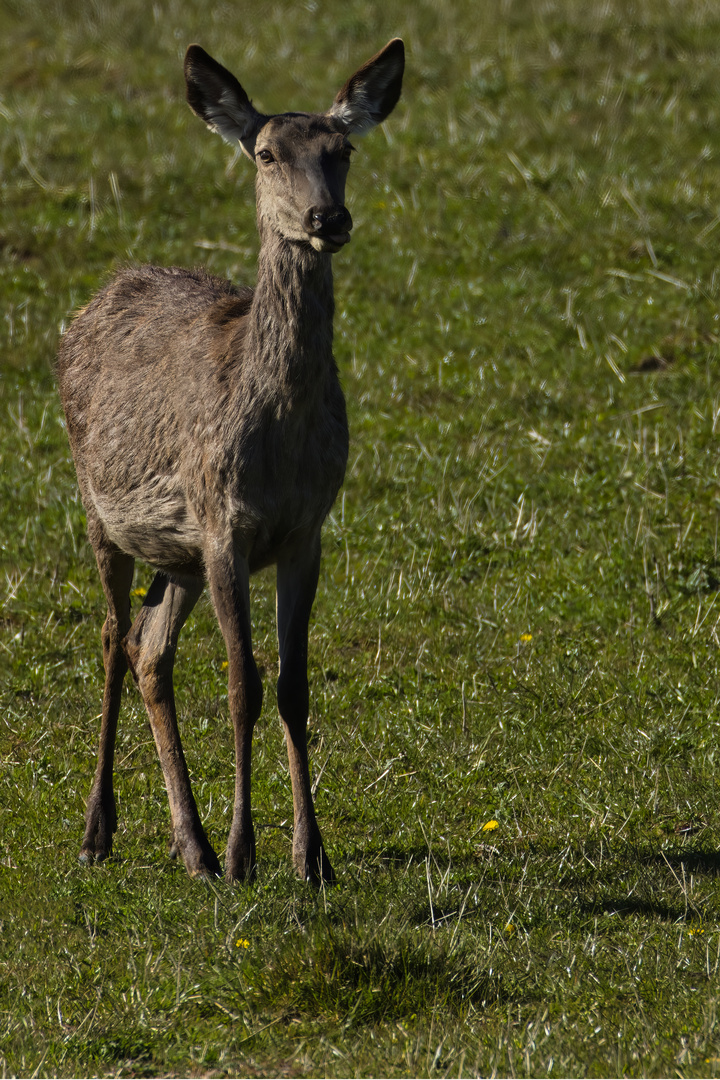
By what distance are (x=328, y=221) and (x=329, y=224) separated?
14mm

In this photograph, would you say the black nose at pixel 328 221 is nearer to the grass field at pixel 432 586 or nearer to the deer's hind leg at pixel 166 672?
the deer's hind leg at pixel 166 672

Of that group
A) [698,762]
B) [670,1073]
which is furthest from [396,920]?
[698,762]

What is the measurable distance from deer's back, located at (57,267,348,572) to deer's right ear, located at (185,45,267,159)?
81cm

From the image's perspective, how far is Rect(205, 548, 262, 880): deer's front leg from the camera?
569 cm

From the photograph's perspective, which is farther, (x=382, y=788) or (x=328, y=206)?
(x=382, y=788)

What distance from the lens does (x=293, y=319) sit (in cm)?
567

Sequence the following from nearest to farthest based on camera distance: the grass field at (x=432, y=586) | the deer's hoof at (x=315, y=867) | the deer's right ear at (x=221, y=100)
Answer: the grass field at (x=432, y=586) → the deer's hoof at (x=315, y=867) → the deer's right ear at (x=221, y=100)

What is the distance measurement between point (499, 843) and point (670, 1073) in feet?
7.53

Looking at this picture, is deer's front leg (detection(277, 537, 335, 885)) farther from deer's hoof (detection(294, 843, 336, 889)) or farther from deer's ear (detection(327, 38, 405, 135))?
deer's ear (detection(327, 38, 405, 135))

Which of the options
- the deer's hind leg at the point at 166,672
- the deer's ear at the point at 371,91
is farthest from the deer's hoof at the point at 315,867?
the deer's ear at the point at 371,91

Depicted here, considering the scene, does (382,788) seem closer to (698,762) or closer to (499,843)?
(499,843)

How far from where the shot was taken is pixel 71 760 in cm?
725

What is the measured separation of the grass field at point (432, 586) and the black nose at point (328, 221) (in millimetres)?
2479

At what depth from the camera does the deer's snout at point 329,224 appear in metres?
5.17
